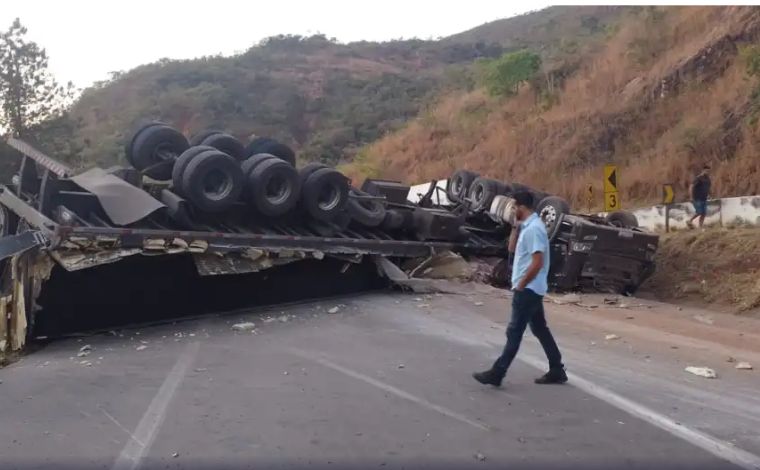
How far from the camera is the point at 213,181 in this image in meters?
9.59

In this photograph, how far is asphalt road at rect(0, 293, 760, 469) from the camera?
4609mm

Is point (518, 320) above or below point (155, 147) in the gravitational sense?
below

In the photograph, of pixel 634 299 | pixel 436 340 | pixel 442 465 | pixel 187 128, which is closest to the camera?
pixel 442 465

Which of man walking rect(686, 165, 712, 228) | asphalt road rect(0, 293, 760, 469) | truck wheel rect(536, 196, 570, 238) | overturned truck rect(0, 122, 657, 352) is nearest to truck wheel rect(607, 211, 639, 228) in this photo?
overturned truck rect(0, 122, 657, 352)

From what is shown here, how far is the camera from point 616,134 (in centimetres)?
2252

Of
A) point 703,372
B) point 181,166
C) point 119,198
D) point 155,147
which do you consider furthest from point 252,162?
point 703,372

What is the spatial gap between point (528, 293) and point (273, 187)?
4966mm

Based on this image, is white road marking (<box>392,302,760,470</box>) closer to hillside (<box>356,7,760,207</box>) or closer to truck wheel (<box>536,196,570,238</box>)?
truck wheel (<box>536,196,570,238</box>)

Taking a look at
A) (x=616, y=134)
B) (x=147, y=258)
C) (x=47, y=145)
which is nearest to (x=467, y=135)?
(x=616, y=134)

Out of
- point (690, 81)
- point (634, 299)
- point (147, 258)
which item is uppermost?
point (690, 81)

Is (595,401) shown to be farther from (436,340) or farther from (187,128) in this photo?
(187,128)

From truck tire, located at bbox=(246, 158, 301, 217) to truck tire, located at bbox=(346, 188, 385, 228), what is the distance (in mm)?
1144

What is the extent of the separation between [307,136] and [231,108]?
5.22 meters

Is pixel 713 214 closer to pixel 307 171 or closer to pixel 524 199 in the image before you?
pixel 307 171
